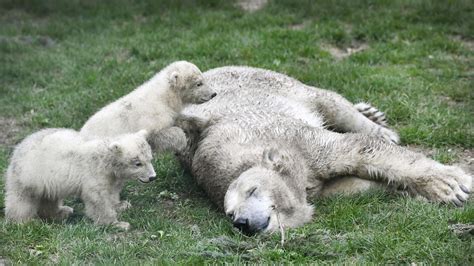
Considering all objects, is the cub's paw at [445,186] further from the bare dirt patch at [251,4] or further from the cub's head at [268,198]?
the bare dirt patch at [251,4]

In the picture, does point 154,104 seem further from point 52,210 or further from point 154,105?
point 52,210

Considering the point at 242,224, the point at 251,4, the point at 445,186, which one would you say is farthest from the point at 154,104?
the point at 251,4

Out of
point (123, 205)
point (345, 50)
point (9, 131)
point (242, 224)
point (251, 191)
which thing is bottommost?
point (345, 50)

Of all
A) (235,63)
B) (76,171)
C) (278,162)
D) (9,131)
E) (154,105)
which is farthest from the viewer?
(235,63)

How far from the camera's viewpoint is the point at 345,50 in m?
11.2

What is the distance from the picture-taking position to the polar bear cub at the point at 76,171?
636cm

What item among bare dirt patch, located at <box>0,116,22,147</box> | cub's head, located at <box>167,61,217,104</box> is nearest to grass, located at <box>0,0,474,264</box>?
bare dirt patch, located at <box>0,116,22,147</box>

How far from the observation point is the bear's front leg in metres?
6.38

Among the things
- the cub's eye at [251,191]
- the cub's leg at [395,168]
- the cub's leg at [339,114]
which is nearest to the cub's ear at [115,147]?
the cub's eye at [251,191]

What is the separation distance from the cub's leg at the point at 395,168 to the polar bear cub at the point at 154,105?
4.37 feet

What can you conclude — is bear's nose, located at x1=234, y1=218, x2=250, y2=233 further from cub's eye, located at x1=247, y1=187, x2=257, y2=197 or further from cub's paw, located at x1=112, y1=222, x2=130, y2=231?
cub's paw, located at x1=112, y1=222, x2=130, y2=231

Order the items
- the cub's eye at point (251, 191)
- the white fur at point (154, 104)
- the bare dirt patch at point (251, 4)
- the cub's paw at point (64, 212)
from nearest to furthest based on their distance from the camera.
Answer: the cub's eye at point (251, 191) → the cub's paw at point (64, 212) → the white fur at point (154, 104) → the bare dirt patch at point (251, 4)

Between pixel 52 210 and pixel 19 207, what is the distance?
1.15 ft

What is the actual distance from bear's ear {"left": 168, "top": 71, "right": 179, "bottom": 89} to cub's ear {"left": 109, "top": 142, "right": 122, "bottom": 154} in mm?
1330
